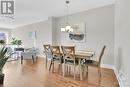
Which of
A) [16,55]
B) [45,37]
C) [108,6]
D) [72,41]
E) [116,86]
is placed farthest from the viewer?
[16,55]

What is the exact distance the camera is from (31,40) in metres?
8.95

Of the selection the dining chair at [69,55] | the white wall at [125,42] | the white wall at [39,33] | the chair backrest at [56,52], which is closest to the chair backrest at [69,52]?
the dining chair at [69,55]

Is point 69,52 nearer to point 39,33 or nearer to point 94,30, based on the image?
point 94,30

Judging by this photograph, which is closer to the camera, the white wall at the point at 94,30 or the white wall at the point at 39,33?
the white wall at the point at 94,30

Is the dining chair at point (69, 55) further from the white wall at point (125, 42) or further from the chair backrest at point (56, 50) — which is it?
the white wall at point (125, 42)

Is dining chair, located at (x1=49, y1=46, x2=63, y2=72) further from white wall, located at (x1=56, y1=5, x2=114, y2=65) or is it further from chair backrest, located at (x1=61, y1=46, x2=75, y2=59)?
white wall, located at (x1=56, y1=5, x2=114, y2=65)

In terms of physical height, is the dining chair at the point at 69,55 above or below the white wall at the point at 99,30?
below

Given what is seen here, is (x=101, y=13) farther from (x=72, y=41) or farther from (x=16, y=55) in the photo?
(x=16, y=55)

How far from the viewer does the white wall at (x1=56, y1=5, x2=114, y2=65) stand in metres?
4.76

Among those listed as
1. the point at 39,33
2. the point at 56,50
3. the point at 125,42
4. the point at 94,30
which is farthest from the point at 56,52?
the point at 39,33

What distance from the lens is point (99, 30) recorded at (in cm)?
510

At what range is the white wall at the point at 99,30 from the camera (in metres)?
4.76

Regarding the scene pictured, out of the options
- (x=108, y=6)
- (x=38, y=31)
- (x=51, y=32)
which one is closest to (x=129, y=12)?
(x=108, y=6)

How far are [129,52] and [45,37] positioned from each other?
6.09 m
